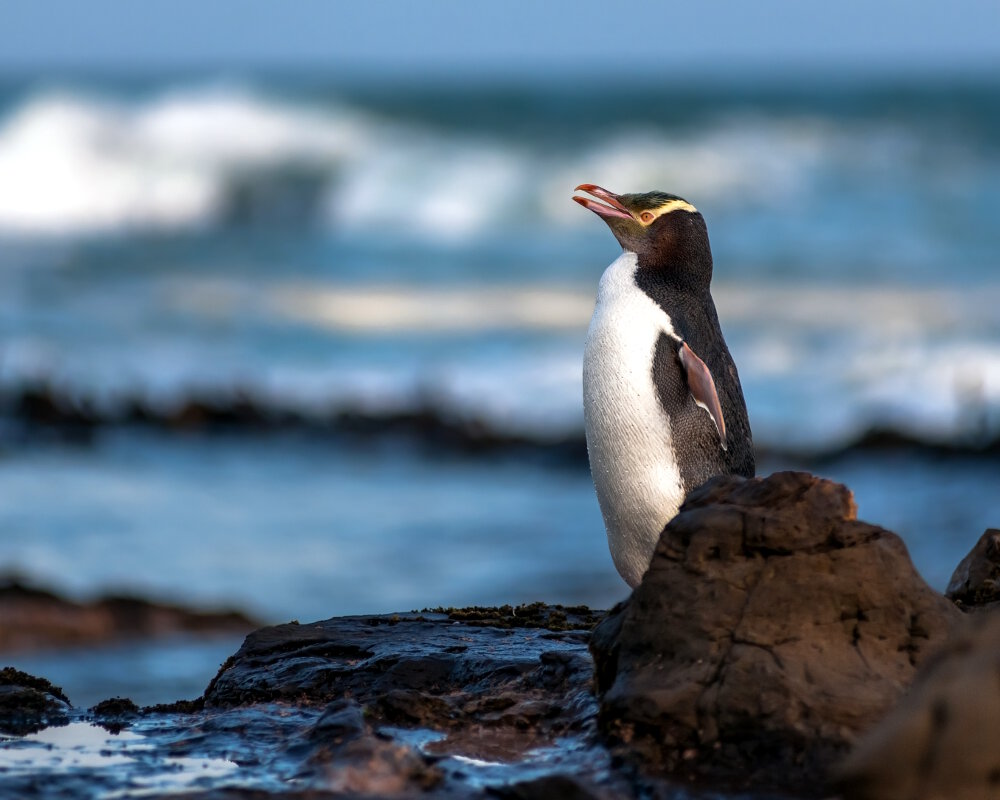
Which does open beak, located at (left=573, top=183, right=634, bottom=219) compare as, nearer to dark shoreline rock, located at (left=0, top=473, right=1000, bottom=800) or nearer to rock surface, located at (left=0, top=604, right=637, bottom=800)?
rock surface, located at (left=0, top=604, right=637, bottom=800)

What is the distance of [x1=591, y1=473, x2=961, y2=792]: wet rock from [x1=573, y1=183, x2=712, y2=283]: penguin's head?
1.84 m

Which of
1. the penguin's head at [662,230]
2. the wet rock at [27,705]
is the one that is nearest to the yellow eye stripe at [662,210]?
the penguin's head at [662,230]

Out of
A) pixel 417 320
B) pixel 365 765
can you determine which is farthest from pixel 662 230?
pixel 417 320

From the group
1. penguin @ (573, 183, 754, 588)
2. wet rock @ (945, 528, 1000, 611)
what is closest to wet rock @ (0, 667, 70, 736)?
penguin @ (573, 183, 754, 588)

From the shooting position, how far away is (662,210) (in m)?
6.23

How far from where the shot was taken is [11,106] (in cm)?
4712

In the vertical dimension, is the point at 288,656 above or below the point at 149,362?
below

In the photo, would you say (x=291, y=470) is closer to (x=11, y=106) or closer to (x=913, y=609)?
(x=913, y=609)

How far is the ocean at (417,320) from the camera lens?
12484 millimetres

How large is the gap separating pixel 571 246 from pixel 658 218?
2742cm

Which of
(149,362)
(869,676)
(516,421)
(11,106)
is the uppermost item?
(11,106)

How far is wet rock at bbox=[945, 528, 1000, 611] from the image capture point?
212 inches

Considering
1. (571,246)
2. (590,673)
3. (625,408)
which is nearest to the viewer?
(590,673)

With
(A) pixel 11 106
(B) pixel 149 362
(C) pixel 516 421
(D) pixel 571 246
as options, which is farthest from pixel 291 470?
(A) pixel 11 106
